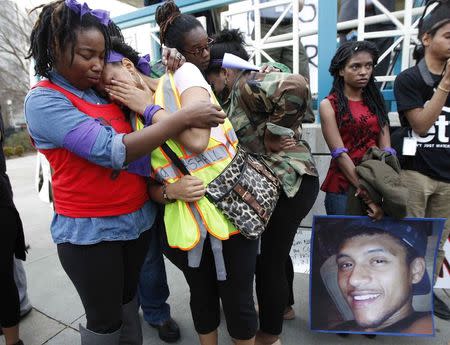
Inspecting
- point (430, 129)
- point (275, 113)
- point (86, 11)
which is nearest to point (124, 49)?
point (86, 11)

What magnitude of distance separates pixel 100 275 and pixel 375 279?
156 centimetres

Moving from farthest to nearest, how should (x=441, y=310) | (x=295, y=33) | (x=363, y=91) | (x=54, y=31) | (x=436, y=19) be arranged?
1. (x=295, y=33)
2. (x=441, y=310)
3. (x=363, y=91)
4. (x=436, y=19)
5. (x=54, y=31)

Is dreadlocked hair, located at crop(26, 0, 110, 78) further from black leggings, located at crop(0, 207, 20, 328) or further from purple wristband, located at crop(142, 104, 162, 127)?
black leggings, located at crop(0, 207, 20, 328)

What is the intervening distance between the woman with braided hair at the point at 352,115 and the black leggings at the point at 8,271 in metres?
1.94

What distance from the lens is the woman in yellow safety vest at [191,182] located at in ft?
4.22

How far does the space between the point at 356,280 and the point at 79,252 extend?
1.57 m

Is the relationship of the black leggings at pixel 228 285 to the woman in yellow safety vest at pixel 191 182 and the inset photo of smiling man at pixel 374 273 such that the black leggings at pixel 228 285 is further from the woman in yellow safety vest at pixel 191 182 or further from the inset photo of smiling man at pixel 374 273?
the inset photo of smiling man at pixel 374 273

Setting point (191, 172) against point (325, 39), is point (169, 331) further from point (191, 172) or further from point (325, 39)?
point (325, 39)

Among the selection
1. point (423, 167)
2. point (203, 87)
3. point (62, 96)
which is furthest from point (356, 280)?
point (62, 96)

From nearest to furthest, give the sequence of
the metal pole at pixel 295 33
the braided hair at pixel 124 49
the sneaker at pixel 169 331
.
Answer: the braided hair at pixel 124 49 → the sneaker at pixel 169 331 → the metal pole at pixel 295 33

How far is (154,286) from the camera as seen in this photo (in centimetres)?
214

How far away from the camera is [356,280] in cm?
199

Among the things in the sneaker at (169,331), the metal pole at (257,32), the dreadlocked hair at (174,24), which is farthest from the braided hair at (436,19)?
the sneaker at (169,331)

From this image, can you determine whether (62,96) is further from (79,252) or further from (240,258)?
(240,258)
